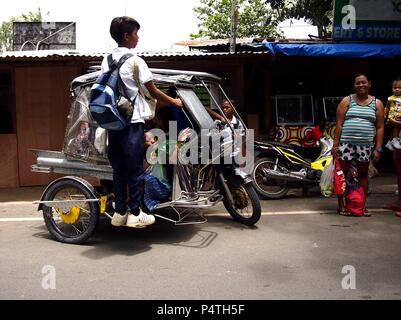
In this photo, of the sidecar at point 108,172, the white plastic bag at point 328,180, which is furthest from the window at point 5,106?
the white plastic bag at point 328,180

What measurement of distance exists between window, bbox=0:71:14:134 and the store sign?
20.7 ft

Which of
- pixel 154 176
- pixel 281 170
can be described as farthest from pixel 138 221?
pixel 281 170

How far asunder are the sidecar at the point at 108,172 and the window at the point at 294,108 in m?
4.16

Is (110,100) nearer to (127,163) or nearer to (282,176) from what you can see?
(127,163)

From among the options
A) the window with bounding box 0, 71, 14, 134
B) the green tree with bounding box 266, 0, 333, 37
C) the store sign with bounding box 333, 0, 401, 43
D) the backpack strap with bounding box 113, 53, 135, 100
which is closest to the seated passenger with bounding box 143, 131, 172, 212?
the backpack strap with bounding box 113, 53, 135, 100

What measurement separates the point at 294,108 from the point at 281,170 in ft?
9.02

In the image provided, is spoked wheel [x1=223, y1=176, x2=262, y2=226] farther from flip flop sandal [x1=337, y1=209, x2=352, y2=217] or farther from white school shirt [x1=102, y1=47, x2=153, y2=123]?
white school shirt [x1=102, y1=47, x2=153, y2=123]

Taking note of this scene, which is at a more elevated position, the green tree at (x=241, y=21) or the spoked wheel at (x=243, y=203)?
the green tree at (x=241, y=21)

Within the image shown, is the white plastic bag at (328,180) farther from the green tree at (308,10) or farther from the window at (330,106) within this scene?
the green tree at (308,10)

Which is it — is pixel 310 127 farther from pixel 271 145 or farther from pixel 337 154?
pixel 337 154

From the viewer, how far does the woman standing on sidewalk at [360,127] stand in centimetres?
575

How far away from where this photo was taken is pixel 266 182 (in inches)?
282

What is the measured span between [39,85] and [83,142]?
3.68 m

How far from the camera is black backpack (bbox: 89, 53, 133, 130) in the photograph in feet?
14.1
